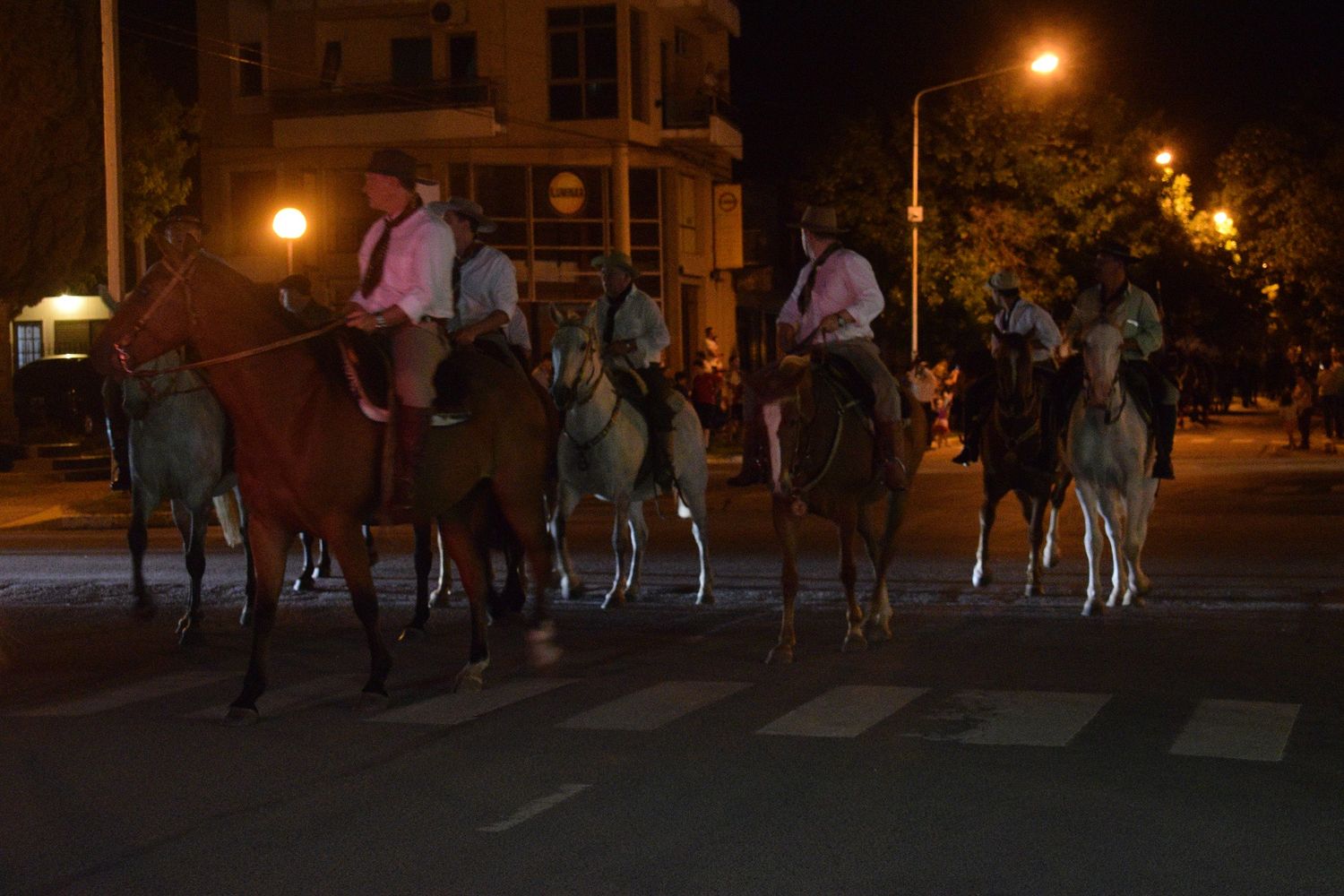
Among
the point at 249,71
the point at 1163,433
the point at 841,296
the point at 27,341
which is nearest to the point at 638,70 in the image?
the point at 249,71

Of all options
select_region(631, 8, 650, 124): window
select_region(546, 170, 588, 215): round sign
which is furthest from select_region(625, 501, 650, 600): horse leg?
select_region(631, 8, 650, 124): window

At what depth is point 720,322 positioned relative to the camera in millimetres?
51469

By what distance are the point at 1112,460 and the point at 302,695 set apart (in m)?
6.42

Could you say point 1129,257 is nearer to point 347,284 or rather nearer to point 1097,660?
point 1097,660

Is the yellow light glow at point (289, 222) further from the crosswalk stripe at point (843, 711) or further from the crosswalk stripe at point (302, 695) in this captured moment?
the crosswalk stripe at point (843, 711)

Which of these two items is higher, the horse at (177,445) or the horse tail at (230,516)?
Result: the horse at (177,445)

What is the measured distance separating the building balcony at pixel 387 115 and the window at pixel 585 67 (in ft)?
5.96

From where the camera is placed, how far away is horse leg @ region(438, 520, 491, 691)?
10370 mm

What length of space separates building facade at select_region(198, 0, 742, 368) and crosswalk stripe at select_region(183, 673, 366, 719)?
35.2 m

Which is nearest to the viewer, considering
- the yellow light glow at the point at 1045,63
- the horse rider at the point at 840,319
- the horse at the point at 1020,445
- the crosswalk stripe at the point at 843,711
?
the crosswalk stripe at the point at 843,711

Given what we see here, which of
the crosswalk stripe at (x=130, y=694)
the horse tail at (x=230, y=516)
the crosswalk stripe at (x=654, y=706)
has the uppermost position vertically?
the horse tail at (x=230, y=516)

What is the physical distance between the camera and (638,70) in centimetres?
4662

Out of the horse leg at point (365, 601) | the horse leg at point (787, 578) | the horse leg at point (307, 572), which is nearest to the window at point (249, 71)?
the horse leg at point (307, 572)

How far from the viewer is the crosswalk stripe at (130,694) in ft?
32.4
